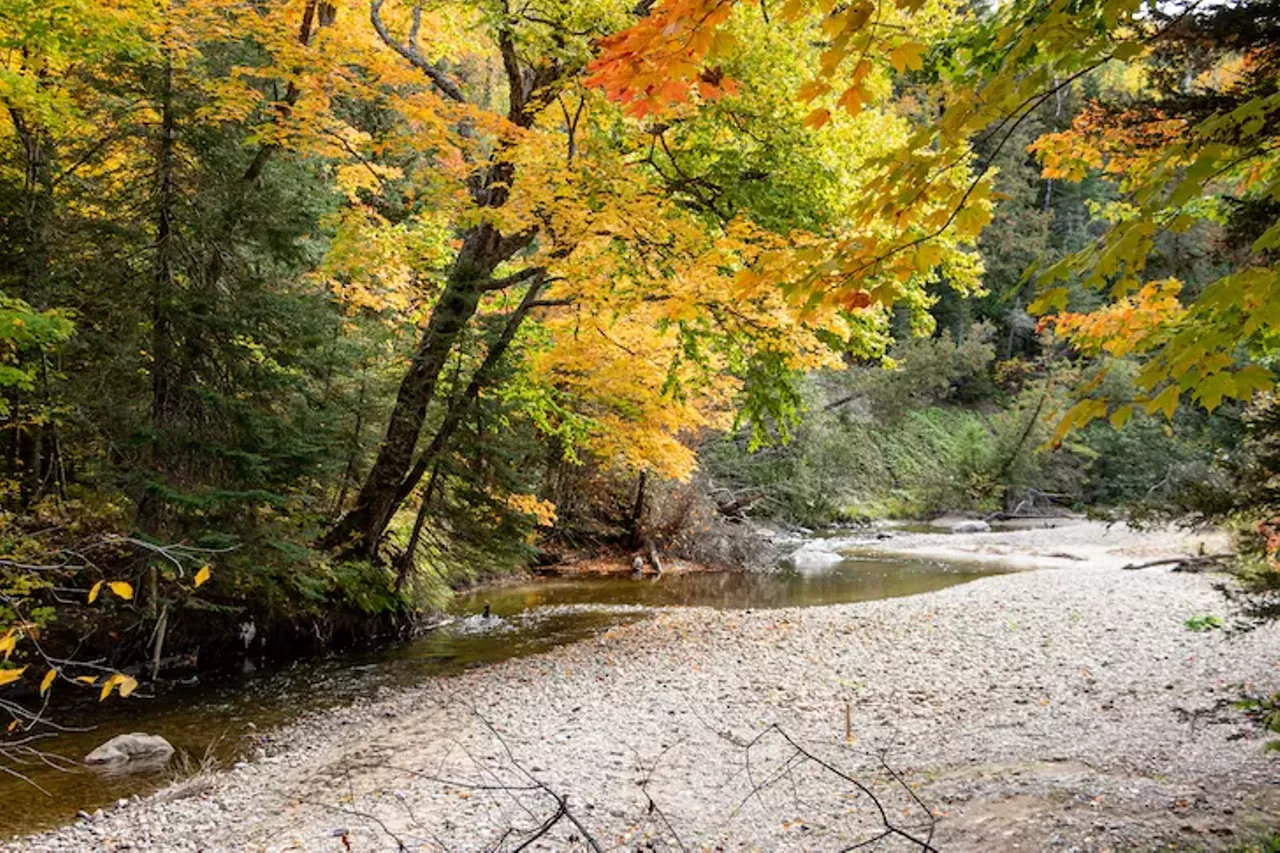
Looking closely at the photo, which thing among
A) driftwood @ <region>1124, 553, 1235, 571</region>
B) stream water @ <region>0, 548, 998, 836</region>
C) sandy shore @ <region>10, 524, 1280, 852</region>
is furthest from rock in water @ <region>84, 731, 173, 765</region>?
driftwood @ <region>1124, 553, 1235, 571</region>

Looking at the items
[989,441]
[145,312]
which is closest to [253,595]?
[145,312]

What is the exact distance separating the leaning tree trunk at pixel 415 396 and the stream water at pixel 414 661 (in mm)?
1625

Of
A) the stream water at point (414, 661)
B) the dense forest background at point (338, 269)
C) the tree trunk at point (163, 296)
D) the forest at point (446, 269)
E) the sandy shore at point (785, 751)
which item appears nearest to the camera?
the forest at point (446, 269)

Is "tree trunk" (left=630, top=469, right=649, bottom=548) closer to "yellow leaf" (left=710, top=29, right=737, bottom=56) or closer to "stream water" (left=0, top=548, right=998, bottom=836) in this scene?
"stream water" (left=0, top=548, right=998, bottom=836)

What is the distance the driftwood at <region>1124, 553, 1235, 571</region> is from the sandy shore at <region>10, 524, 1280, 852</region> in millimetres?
5044

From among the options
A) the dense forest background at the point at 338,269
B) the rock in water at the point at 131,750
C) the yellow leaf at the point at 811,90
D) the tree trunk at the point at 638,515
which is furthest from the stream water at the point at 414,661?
the yellow leaf at the point at 811,90

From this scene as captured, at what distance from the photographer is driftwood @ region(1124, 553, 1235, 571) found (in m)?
14.2

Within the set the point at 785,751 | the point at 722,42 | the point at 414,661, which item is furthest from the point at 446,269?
the point at 722,42

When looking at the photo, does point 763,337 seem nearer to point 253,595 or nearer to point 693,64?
point 693,64

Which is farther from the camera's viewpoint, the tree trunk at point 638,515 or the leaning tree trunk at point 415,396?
the tree trunk at point 638,515

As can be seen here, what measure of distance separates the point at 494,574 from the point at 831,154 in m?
11.1

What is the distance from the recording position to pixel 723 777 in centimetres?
524

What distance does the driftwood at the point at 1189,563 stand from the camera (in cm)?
1419

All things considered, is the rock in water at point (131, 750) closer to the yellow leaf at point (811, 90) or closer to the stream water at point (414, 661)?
the stream water at point (414, 661)
